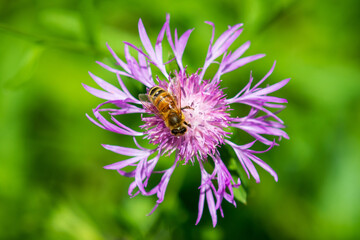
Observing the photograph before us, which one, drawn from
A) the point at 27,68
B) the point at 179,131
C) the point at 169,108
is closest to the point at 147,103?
the point at 169,108

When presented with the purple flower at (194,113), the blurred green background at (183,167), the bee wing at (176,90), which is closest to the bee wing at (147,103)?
the purple flower at (194,113)

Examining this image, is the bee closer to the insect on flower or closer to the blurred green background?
the insect on flower

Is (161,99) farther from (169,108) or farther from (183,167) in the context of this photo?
(183,167)

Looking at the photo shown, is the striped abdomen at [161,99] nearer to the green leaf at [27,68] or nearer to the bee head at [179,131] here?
the bee head at [179,131]

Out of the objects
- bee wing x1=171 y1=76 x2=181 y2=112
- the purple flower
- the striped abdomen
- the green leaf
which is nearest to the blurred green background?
the green leaf

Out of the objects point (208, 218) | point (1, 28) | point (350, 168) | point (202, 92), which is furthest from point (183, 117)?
point (350, 168)

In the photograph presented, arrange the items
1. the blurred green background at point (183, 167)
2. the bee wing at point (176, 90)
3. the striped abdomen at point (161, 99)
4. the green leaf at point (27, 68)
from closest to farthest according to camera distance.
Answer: the striped abdomen at point (161, 99)
the bee wing at point (176, 90)
the green leaf at point (27, 68)
the blurred green background at point (183, 167)
